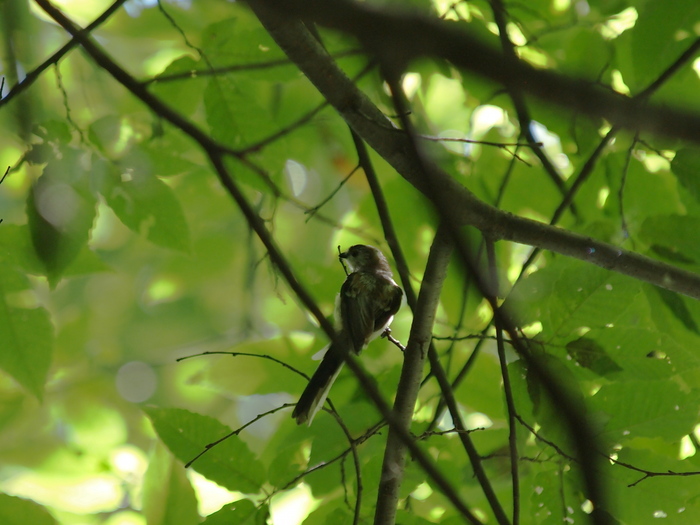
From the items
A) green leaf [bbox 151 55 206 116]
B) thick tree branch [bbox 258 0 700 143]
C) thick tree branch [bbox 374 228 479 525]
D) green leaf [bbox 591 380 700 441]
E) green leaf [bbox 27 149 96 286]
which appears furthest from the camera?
green leaf [bbox 151 55 206 116]

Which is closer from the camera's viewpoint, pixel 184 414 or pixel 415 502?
pixel 184 414

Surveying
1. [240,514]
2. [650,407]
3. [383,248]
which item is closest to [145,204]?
[383,248]

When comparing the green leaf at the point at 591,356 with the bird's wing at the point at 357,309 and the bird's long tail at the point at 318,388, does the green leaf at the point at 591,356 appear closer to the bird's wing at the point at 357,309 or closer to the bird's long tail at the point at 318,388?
the bird's long tail at the point at 318,388

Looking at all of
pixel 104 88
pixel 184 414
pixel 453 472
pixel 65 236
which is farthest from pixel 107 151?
pixel 453 472

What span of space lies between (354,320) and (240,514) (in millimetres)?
973

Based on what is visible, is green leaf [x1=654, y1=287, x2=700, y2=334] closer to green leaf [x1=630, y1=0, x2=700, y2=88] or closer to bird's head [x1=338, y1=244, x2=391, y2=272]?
green leaf [x1=630, y1=0, x2=700, y2=88]

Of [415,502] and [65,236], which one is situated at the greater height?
[65,236]

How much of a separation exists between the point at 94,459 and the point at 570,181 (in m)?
3.24

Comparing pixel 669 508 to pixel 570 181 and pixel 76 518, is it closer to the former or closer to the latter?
pixel 570 181

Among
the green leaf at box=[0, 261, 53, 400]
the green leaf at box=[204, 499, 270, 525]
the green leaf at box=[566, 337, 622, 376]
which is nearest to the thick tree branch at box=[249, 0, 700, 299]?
the green leaf at box=[566, 337, 622, 376]

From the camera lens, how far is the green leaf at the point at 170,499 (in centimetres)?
233

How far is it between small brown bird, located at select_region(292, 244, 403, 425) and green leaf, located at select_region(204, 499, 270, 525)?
45 centimetres

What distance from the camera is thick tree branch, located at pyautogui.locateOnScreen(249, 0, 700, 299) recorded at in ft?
6.38

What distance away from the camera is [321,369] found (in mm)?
2676
